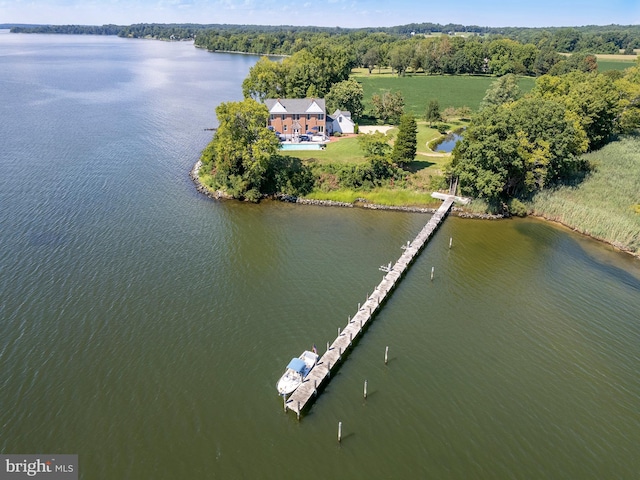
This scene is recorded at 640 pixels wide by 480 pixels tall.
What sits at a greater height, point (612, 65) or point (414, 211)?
point (612, 65)

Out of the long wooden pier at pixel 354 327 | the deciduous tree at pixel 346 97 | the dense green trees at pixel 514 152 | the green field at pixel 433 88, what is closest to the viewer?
the long wooden pier at pixel 354 327

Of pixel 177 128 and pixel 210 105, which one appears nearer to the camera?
pixel 177 128

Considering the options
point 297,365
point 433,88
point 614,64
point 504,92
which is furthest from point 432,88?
point 297,365

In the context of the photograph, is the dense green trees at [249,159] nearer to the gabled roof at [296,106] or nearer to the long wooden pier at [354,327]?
the gabled roof at [296,106]

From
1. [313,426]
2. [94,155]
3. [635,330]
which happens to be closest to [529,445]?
[313,426]

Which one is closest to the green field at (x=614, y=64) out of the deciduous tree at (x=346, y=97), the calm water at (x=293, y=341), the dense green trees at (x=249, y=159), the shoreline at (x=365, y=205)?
the deciduous tree at (x=346, y=97)

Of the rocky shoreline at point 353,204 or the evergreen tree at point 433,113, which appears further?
the evergreen tree at point 433,113

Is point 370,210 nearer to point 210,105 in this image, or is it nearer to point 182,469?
point 182,469

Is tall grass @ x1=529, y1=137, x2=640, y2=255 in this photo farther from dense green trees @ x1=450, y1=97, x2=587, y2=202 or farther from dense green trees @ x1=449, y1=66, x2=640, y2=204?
dense green trees @ x1=450, y1=97, x2=587, y2=202
